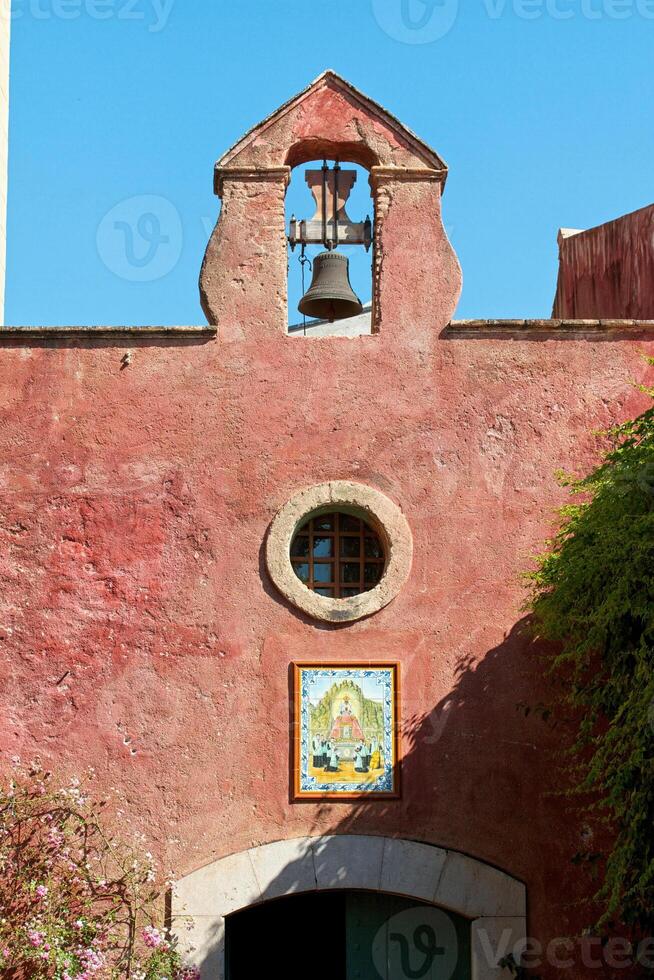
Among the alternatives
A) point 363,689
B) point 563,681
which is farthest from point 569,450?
point 363,689

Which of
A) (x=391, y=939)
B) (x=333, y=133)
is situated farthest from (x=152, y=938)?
(x=333, y=133)

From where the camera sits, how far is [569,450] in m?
8.96

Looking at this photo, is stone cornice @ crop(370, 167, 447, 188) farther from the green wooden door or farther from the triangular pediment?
the green wooden door

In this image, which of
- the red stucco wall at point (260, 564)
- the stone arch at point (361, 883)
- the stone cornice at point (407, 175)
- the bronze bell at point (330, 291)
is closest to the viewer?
the stone arch at point (361, 883)

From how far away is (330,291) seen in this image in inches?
366

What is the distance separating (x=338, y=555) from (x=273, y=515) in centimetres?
54

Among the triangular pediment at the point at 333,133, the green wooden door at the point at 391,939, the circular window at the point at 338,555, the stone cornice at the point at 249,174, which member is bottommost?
the green wooden door at the point at 391,939

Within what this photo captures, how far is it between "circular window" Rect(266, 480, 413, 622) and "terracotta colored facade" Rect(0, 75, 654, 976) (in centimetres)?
10

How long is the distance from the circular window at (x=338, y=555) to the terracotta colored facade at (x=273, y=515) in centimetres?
32

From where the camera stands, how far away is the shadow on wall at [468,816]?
8.20m

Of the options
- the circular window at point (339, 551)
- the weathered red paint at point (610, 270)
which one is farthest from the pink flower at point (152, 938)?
the weathered red paint at point (610, 270)

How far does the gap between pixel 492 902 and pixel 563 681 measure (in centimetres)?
144

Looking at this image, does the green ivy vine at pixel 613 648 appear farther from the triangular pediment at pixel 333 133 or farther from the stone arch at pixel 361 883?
the triangular pediment at pixel 333 133

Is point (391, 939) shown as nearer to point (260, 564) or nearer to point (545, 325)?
point (260, 564)
